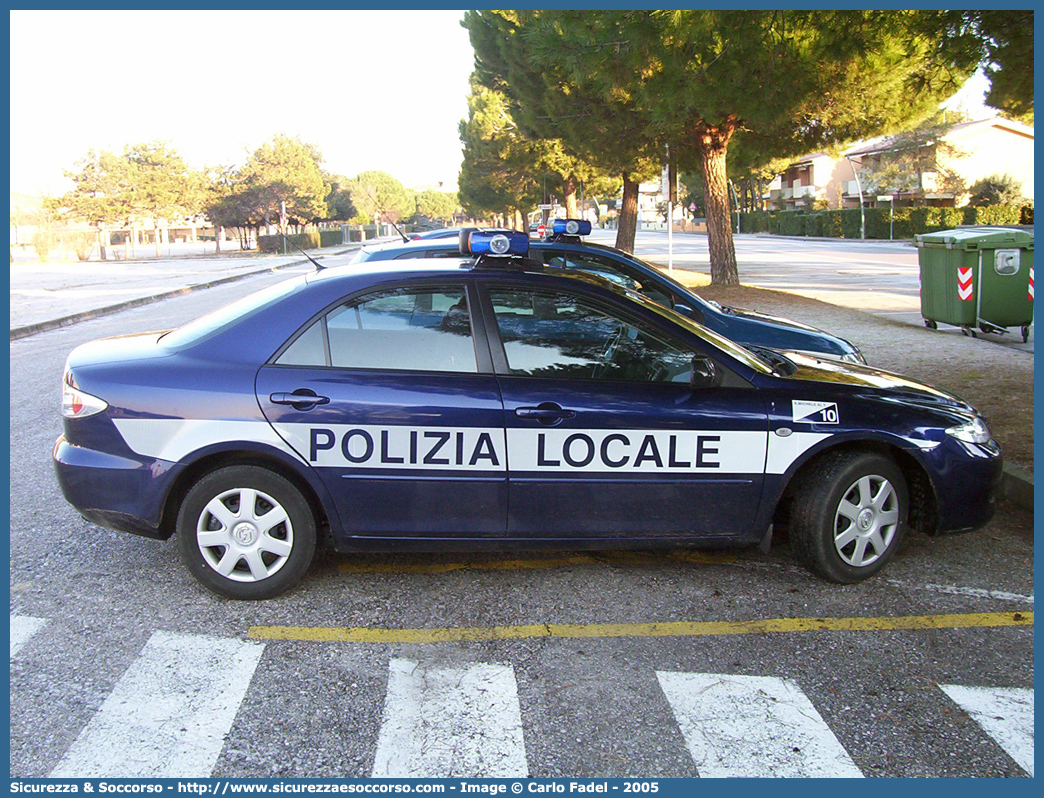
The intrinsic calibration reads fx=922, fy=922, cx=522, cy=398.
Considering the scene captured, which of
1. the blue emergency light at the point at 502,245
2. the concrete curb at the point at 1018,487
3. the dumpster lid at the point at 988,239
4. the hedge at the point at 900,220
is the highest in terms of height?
the hedge at the point at 900,220

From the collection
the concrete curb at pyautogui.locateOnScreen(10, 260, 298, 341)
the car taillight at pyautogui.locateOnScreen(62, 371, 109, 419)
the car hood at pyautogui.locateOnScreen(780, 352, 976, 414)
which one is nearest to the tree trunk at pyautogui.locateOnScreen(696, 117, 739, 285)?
the concrete curb at pyautogui.locateOnScreen(10, 260, 298, 341)

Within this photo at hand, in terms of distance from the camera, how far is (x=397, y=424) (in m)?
4.12

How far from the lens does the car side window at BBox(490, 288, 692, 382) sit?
4.29 meters

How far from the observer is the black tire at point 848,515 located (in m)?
4.32

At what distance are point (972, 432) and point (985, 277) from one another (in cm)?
931

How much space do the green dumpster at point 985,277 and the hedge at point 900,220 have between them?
38.1m

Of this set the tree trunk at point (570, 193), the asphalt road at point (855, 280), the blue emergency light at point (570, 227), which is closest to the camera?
the blue emergency light at point (570, 227)

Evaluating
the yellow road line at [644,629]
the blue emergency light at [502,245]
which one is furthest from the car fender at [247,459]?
the blue emergency light at [502,245]

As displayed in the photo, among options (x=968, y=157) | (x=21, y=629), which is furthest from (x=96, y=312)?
(x=968, y=157)

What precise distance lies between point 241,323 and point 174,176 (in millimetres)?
56263

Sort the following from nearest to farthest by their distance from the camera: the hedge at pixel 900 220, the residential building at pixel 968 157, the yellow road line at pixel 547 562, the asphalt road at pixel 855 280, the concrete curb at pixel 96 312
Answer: the yellow road line at pixel 547 562 < the concrete curb at pixel 96 312 < the asphalt road at pixel 855 280 < the hedge at pixel 900 220 < the residential building at pixel 968 157

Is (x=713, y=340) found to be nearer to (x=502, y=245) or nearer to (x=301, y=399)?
(x=502, y=245)

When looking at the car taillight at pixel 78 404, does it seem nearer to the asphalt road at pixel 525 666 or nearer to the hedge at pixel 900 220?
the asphalt road at pixel 525 666

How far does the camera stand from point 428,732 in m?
3.17
